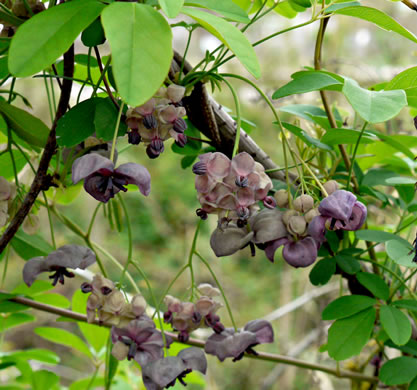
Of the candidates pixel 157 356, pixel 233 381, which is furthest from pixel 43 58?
pixel 233 381

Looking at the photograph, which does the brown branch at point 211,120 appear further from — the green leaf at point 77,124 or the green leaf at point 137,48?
the green leaf at point 137,48

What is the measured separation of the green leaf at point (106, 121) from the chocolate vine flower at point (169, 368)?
0.88ft

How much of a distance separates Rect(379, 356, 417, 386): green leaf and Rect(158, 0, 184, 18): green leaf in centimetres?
57

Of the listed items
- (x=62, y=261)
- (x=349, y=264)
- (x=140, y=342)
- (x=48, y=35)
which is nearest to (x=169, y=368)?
(x=140, y=342)

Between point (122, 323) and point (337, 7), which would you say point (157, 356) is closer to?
point (122, 323)

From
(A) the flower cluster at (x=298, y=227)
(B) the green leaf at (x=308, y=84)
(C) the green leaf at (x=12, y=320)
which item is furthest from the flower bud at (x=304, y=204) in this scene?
(C) the green leaf at (x=12, y=320)

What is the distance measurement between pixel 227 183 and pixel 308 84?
140mm

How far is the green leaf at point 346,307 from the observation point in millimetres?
691

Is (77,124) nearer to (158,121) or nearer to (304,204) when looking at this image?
(158,121)

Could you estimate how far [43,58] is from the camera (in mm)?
416

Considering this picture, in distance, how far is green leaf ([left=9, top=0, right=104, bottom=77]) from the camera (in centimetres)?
41

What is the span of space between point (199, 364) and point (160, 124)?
296 mm

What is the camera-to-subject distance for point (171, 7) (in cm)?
41

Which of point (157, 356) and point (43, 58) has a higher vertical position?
point (43, 58)
